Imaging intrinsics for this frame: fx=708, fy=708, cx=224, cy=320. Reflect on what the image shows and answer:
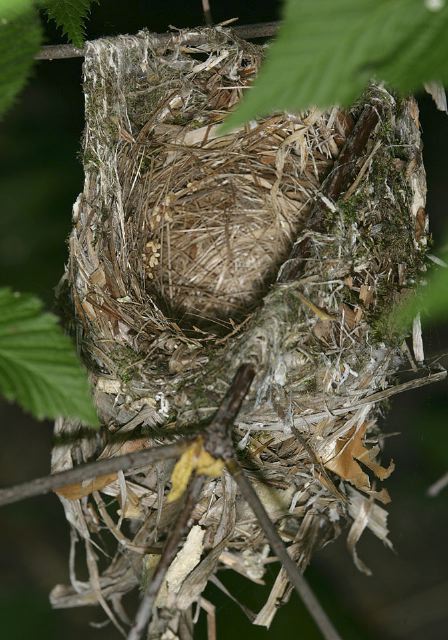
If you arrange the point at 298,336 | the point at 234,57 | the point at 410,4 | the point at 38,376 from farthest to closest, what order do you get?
the point at 234,57 → the point at 298,336 → the point at 38,376 → the point at 410,4

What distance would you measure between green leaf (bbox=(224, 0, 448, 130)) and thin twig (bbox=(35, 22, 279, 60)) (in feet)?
2.25

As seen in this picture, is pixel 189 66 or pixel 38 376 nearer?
pixel 38 376

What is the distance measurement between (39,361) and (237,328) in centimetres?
58

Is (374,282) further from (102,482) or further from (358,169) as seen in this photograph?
(102,482)

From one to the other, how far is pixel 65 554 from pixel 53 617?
0.16 metres

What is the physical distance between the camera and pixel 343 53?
467 millimetres

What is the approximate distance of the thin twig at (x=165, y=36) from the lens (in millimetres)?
1063

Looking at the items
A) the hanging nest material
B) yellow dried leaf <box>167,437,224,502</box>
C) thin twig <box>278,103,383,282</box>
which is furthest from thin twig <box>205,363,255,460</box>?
thin twig <box>278,103,383,282</box>

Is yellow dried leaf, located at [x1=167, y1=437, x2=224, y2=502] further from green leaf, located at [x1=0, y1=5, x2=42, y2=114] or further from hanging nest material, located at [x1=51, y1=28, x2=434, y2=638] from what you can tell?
green leaf, located at [x1=0, y1=5, x2=42, y2=114]

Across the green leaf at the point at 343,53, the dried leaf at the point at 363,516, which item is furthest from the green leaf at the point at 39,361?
the dried leaf at the point at 363,516

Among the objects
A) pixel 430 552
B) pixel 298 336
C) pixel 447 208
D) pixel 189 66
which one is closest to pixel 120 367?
pixel 298 336

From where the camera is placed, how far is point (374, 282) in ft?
3.61

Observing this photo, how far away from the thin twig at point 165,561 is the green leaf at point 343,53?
1.29 ft

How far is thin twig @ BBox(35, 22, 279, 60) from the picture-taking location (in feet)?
3.49
